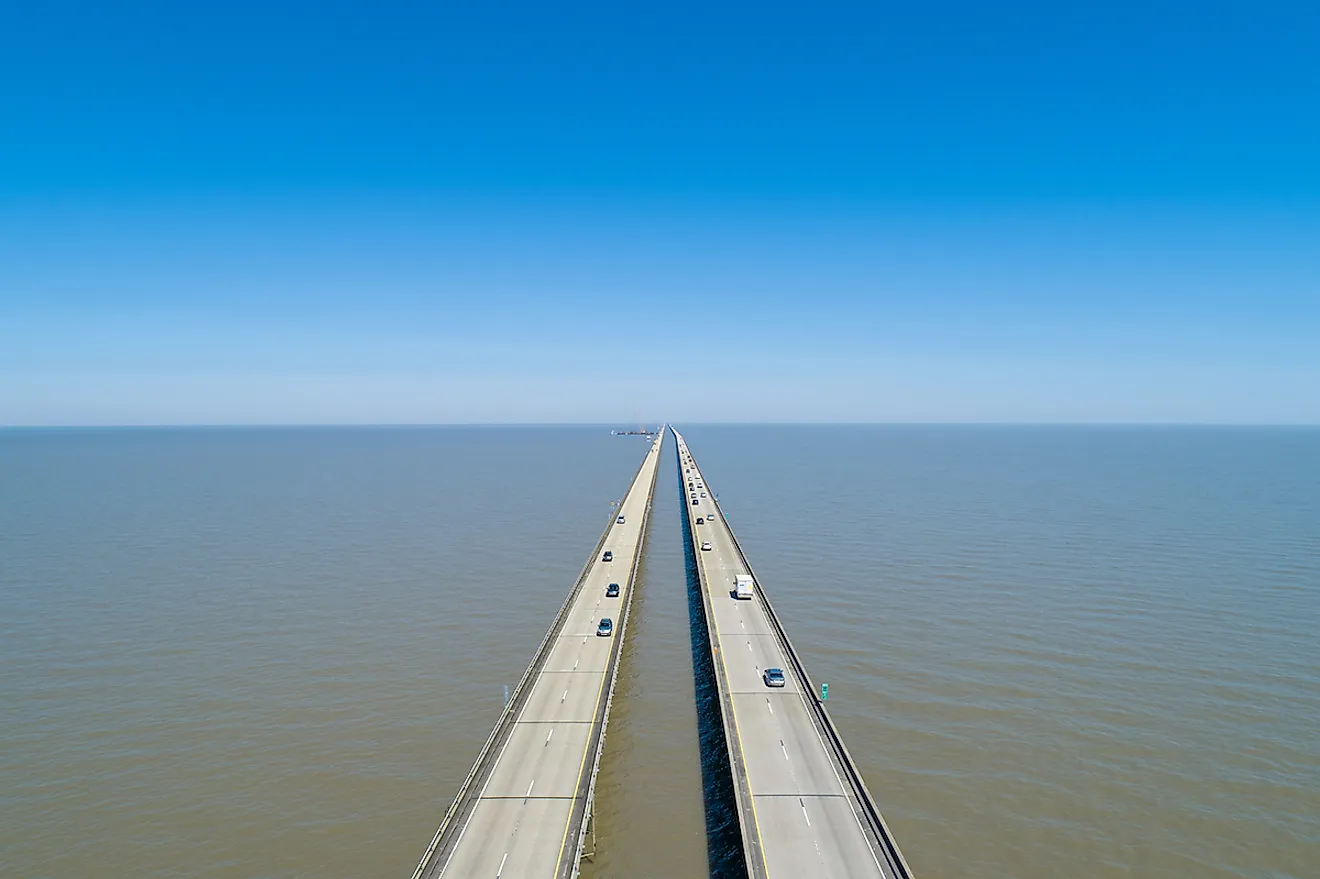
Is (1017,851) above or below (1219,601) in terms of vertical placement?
below

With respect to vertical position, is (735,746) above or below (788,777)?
above

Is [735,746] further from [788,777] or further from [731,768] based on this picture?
[788,777]

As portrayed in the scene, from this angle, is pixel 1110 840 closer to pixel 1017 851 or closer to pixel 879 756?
pixel 1017 851

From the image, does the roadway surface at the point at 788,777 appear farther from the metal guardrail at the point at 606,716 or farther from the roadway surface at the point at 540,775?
the roadway surface at the point at 540,775

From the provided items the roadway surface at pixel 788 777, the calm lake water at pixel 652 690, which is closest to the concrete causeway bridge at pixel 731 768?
the roadway surface at pixel 788 777

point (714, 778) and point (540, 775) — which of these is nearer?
point (540, 775)

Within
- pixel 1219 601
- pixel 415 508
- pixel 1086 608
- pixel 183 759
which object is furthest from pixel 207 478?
pixel 1219 601

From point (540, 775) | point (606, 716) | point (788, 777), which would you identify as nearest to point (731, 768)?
point (788, 777)
